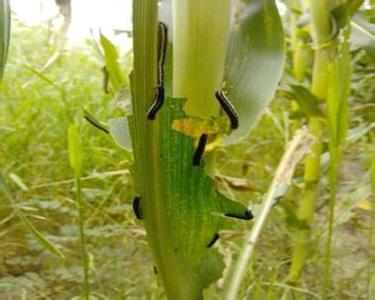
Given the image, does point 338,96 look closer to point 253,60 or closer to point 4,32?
point 253,60

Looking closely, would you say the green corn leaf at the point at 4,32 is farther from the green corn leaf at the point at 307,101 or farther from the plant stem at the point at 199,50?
the green corn leaf at the point at 307,101

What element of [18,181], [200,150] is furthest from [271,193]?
[18,181]

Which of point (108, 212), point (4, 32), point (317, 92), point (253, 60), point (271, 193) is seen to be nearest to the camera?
point (4, 32)

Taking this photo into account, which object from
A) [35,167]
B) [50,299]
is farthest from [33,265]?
[35,167]

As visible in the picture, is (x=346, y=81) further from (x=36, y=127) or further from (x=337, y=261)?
(x=36, y=127)

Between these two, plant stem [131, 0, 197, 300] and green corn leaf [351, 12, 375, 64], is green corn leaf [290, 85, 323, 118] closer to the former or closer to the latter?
green corn leaf [351, 12, 375, 64]

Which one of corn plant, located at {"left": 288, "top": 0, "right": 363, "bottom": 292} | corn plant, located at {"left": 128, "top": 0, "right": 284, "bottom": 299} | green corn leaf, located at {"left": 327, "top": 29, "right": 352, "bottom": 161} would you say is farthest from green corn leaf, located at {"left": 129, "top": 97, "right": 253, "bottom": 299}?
corn plant, located at {"left": 288, "top": 0, "right": 363, "bottom": 292}
